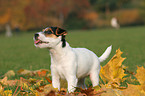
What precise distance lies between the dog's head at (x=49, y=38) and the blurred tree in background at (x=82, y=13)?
3741 centimetres

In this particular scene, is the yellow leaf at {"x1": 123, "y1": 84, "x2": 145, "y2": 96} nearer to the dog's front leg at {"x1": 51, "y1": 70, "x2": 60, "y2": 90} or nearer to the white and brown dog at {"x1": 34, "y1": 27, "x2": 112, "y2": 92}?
the white and brown dog at {"x1": 34, "y1": 27, "x2": 112, "y2": 92}

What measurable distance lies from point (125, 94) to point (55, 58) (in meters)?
1.01

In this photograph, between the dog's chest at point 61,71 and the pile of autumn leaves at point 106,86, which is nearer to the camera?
the pile of autumn leaves at point 106,86

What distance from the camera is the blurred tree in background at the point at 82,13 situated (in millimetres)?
43850

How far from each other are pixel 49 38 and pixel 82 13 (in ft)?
170

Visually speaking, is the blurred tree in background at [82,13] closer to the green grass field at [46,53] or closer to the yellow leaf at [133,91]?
the green grass field at [46,53]

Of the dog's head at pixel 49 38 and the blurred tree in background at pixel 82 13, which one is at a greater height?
the dog's head at pixel 49 38

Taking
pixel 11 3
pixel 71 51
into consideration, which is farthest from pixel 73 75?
pixel 11 3

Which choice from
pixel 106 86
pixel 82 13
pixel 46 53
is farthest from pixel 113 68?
pixel 82 13

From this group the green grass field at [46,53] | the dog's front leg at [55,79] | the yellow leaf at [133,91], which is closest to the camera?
the yellow leaf at [133,91]

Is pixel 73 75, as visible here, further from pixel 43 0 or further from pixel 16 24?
pixel 43 0

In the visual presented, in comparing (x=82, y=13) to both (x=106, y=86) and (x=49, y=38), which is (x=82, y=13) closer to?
(x=49, y=38)

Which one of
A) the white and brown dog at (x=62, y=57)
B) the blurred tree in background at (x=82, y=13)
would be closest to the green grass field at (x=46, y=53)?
the white and brown dog at (x=62, y=57)

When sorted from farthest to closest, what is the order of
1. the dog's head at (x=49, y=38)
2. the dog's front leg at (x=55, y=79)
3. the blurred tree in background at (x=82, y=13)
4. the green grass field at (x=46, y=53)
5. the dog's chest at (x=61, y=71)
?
the blurred tree in background at (x=82, y=13), the green grass field at (x=46, y=53), the dog's front leg at (x=55, y=79), the dog's chest at (x=61, y=71), the dog's head at (x=49, y=38)
